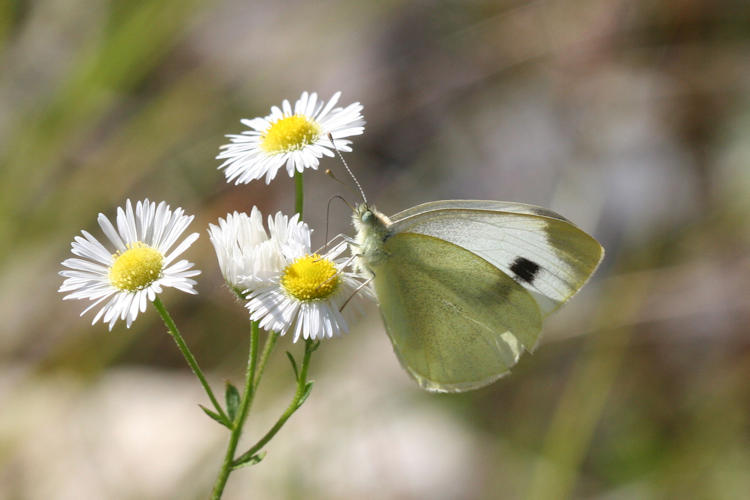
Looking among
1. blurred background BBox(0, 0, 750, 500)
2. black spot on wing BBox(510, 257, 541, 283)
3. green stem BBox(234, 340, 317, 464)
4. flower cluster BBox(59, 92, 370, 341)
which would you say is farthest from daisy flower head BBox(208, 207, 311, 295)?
blurred background BBox(0, 0, 750, 500)

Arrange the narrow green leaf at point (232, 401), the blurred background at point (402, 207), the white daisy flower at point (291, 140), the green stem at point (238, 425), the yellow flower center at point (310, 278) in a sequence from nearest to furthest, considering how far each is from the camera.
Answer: the green stem at point (238, 425) → the narrow green leaf at point (232, 401) → the yellow flower center at point (310, 278) → the white daisy flower at point (291, 140) → the blurred background at point (402, 207)

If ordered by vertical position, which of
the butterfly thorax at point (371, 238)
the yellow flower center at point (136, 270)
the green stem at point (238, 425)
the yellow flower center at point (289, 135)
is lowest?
the green stem at point (238, 425)

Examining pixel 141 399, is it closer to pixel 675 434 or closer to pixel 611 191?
pixel 675 434

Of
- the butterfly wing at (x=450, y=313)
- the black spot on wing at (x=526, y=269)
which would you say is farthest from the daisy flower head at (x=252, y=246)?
the black spot on wing at (x=526, y=269)

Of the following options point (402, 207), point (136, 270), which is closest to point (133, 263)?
point (136, 270)

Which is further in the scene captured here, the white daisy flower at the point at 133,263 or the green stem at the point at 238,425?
the white daisy flower at the point at 133,263

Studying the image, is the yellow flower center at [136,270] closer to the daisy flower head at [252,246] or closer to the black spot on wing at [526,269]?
the daisy flower head at [252,246]
